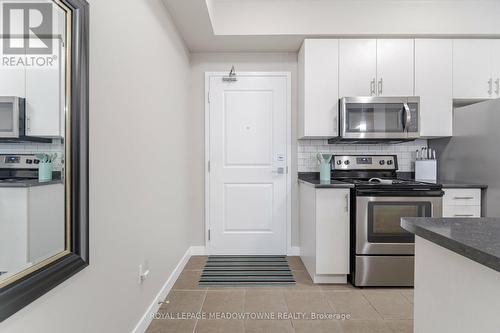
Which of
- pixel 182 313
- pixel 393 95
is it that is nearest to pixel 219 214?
pixel 182 313

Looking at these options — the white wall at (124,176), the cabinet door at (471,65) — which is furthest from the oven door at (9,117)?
the cabinet door at (471,65)

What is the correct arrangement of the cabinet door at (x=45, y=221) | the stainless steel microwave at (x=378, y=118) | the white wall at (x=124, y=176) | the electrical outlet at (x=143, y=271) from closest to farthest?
the cabinet door at (x=45, y=221) < the white wall at (x=124, y=176) < the electrical outlet at (x=143, y=271) < the stainless steel microwave at (x=378, y=118)

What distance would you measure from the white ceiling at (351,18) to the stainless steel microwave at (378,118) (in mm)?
680

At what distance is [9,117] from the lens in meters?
0.79

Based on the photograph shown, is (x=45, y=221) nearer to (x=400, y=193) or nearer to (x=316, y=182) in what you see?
(x=316, y=182)

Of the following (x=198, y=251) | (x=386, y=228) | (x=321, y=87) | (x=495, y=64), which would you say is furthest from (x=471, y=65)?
(x=198, y=251)

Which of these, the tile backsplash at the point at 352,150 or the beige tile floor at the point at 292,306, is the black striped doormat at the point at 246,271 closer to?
the beige tile floor at the point at 292,306

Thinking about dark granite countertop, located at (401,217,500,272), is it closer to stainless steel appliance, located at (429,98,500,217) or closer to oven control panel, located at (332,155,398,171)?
stainless steel appliance, located at (429,98,500,217)

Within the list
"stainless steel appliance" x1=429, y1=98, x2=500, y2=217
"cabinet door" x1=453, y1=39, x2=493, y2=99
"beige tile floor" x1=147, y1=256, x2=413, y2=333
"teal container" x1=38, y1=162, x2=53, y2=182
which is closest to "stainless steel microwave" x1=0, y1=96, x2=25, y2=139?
"teal container" x1=38, y1=162, x2=53, y2=182

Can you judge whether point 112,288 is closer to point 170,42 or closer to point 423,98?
point 170,42

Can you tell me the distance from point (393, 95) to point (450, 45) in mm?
756

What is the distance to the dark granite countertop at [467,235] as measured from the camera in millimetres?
632

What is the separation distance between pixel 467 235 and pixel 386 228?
5.55ft

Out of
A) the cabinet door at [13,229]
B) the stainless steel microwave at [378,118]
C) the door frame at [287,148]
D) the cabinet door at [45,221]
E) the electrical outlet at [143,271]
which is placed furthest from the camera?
the door frame at [287,148]
